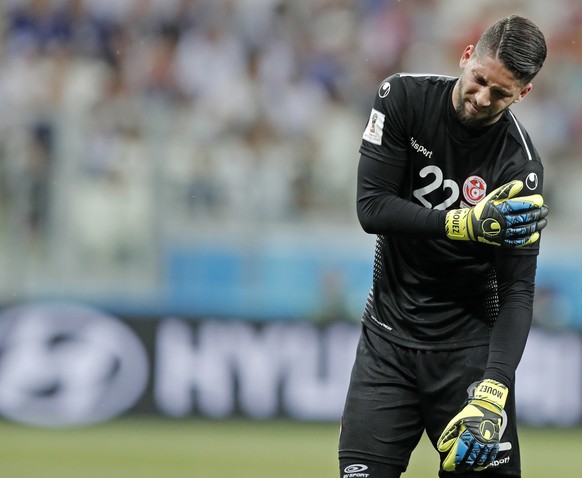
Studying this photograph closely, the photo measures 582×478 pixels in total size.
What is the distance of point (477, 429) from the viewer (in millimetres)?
4293

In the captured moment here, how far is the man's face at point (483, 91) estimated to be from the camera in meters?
4.30

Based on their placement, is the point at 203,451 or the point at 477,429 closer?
the point at 477,429

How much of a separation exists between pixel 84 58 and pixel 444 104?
777cm

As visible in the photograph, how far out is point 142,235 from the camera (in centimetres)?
981

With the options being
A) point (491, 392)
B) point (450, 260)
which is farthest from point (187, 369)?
point (491, 392)

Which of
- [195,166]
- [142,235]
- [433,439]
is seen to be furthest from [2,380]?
[433,439]

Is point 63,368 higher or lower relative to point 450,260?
lower

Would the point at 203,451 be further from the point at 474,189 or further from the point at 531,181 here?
the point at 531,181

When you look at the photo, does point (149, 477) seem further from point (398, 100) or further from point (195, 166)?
point (398, 100)

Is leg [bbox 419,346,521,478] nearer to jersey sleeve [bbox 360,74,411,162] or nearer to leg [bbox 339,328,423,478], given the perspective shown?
leg [bbox 339,328,423,478]

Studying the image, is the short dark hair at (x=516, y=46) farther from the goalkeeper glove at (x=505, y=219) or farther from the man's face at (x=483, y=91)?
the goalkeeper glove at (x=505, y=219)

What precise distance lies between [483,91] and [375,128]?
0.47m

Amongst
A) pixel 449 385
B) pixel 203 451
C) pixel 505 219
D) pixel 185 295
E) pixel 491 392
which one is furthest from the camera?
pixel 185 295

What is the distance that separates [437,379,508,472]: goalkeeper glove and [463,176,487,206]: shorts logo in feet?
2.37
